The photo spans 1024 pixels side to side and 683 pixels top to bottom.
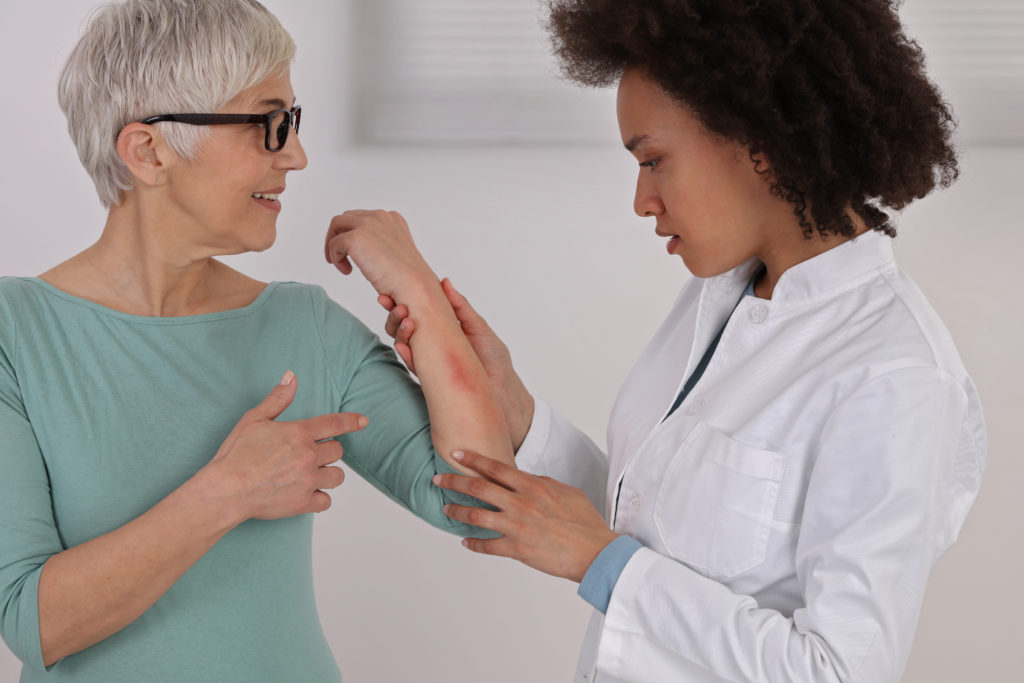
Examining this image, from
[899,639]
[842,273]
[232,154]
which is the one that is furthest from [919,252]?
[232,154]

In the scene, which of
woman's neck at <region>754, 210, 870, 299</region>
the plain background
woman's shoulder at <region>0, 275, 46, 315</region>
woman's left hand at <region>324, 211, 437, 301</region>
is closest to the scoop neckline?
woman's shoulder at <region>0, 275, 46, 315</region>

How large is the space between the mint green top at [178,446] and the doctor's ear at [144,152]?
190mm

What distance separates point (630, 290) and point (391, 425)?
1.11 meters

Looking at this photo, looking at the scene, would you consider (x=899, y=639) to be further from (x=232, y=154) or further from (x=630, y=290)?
(x=630, y=290)

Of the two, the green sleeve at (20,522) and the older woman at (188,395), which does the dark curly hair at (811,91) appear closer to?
the older woman at (188,395)

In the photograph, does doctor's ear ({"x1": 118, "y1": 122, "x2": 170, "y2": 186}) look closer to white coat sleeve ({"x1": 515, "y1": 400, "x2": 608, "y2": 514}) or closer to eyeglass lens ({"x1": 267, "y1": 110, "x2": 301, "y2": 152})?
eyeglass lens ({"x1": 267, "y1": 110, "x2": 301, "y2": 152})

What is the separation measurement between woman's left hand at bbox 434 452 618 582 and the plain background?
114cm

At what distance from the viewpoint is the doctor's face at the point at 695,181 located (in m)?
1.23

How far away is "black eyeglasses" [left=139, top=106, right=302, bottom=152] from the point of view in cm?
127

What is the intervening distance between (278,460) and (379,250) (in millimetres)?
347

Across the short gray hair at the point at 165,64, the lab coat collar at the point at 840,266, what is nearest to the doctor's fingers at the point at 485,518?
the lab coat collar at the point at 840,266

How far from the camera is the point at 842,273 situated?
1206 mm

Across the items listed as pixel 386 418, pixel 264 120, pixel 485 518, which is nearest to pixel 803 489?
pixel 485 518

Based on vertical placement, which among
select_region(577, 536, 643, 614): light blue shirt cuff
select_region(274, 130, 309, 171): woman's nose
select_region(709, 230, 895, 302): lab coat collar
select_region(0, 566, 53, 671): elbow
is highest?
select_region(274, 130, 309, 171): woman's nose
